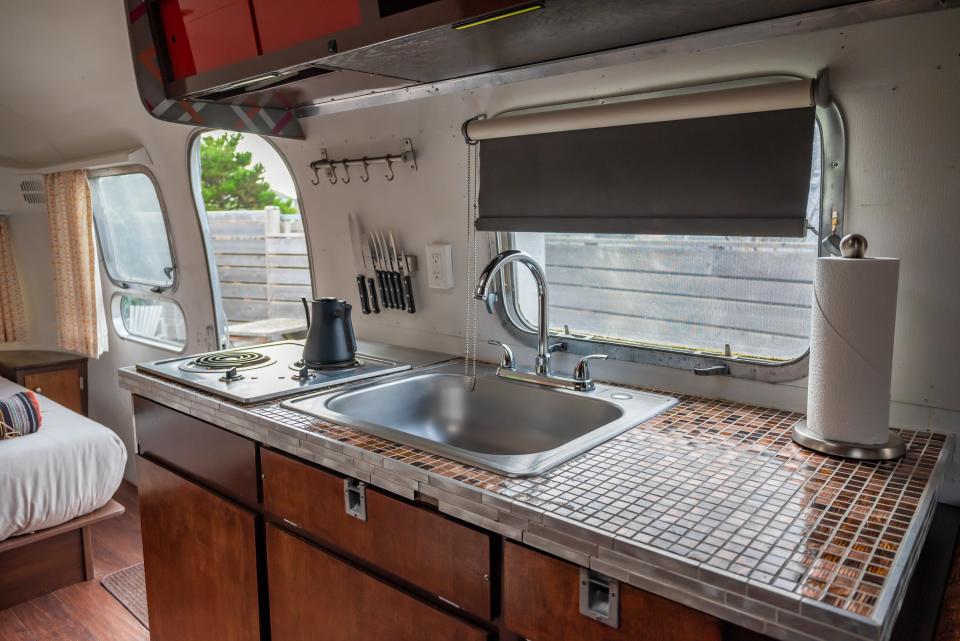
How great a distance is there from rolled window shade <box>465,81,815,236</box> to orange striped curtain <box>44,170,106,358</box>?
328 cm

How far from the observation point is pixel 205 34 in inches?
74.6

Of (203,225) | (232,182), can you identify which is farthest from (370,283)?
(232,182)

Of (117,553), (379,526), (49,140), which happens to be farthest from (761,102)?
(49,140)

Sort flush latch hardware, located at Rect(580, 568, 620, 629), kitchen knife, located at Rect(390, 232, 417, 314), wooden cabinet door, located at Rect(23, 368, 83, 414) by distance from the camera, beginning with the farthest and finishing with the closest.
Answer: wooden cabinet door, located at Rect(23, 368, 83, 414) < kitchen knife, located at Rect(390, 232, 417, 314) < flush latch hardware, located at Rect(580, 568, 620, 629)

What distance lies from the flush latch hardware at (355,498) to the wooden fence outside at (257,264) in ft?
9.85

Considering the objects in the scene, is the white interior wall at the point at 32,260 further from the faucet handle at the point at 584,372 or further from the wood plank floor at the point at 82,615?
the faucet handle at the point at 584,372

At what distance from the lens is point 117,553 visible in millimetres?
3355

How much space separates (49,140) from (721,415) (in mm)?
4404

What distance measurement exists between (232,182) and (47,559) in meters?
6.36

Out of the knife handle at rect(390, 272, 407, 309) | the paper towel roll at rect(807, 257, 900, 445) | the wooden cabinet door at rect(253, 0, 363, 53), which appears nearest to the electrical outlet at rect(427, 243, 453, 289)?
the knife handle at rect(390, 272, 407, 309)

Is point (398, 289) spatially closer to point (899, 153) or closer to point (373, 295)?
point (373, 295)

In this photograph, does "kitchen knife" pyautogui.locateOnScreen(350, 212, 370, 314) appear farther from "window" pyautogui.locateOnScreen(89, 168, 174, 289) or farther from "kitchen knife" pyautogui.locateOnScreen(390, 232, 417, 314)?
"window" pyautogui.locateOnScreen(89, 168, 174, 289)

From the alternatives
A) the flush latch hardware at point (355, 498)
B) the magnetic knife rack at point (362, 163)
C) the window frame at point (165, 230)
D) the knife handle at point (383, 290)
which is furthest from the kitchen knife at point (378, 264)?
the window frame at point (165, 230)

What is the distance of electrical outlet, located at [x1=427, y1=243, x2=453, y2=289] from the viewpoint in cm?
221
